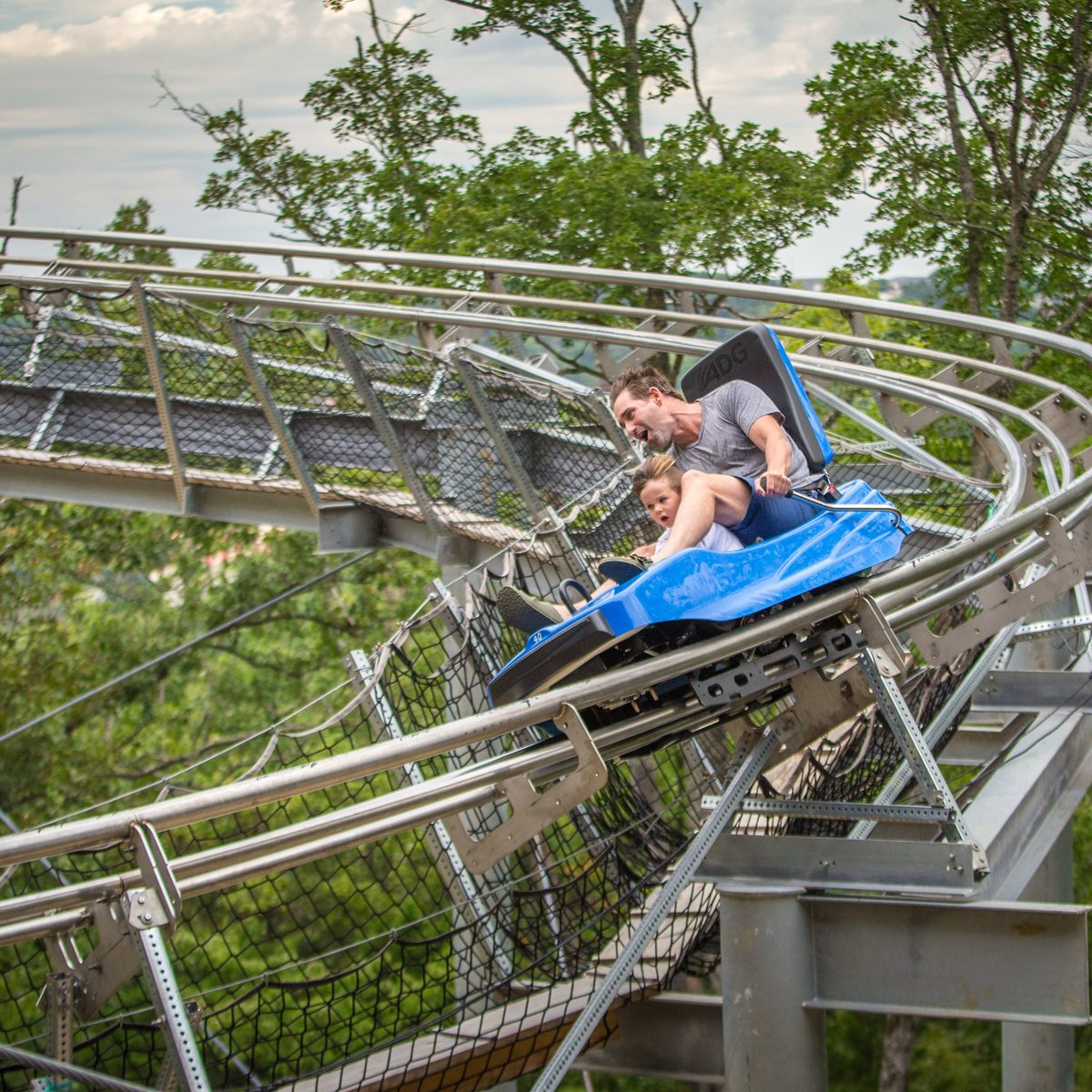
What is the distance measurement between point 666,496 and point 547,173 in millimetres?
8552

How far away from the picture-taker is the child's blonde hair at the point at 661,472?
3492 mm

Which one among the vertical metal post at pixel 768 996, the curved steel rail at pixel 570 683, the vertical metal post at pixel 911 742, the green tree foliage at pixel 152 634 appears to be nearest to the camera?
the curved steel rail at pixel 570 683

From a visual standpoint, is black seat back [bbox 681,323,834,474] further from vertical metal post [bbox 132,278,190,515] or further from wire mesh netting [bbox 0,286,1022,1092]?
vertical metal post [bbox 132,278,190,515]

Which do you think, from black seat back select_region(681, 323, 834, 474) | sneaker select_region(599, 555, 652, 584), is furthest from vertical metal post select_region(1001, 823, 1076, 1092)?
sneaker select_region(599, 555, 652, 584)

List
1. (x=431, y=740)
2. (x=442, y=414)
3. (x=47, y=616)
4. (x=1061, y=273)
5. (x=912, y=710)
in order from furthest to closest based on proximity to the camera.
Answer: (x=47, y=616) → (x=1061, y=273) → (x=442, y=414) → (x=912, y=710) → (x=431, y=740)

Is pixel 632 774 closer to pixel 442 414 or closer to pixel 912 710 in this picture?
pixel 912 710

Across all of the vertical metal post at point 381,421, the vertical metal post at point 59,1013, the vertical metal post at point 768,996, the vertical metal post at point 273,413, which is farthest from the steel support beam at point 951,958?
the vertical metal post at point 273,413

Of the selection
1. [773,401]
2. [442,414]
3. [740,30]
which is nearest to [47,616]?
[442,414]

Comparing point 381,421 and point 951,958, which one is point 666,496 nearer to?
point 951,958

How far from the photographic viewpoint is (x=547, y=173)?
11.5m

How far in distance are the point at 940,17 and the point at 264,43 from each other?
15147 mm

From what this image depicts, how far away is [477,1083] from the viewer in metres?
4.02

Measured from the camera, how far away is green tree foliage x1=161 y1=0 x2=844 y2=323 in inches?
441

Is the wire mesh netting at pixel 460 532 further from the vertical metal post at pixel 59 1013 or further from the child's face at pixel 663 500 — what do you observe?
the vertical metal post at pixel 59 1013
